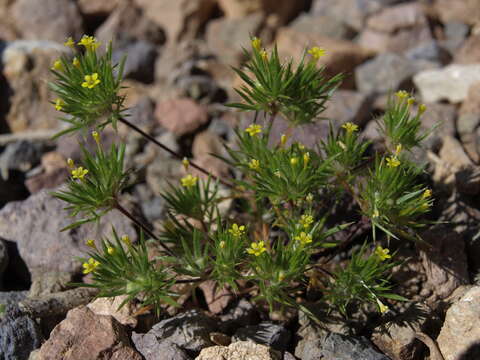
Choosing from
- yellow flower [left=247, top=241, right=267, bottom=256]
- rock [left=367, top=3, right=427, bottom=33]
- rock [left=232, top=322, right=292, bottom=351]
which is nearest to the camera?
yellow flower [left=247, top=241, right=267, bottom=256]

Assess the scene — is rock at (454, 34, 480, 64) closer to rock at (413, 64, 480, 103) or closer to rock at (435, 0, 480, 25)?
rock at (413, 64, 480, 103)

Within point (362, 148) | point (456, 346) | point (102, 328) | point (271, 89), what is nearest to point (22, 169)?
point (102, 328)

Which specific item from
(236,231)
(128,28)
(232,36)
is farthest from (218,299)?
(128,28)

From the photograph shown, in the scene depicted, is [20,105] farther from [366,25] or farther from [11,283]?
[366,25]

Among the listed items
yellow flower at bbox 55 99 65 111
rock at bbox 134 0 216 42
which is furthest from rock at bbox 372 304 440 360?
rock at bbox 134 0 216 42

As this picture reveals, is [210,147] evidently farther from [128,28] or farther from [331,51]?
[128,28]

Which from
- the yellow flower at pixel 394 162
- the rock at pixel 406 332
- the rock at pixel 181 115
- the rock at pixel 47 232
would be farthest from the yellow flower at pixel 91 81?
the rock at pixel 406 332
